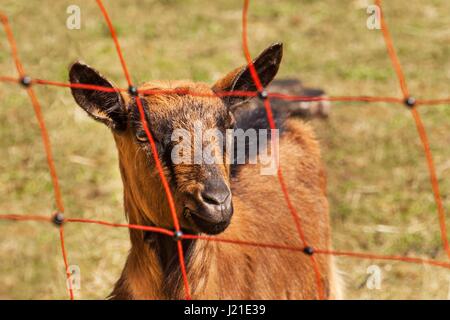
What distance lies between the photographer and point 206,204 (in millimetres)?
3881

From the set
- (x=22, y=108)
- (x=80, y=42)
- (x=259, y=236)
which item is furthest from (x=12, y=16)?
(x=259, y=236)

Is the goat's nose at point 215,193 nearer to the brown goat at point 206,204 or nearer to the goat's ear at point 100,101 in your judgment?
the brown goat at point 206,204

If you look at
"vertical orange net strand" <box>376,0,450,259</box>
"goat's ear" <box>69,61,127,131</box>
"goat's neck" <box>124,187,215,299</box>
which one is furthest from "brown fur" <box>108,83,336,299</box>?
"vertical orange net strand" <box>376,0,450,259</box>

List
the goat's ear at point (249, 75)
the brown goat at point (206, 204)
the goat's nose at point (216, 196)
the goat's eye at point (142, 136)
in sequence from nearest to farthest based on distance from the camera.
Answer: the goat's nose at point (216, 196) < the brown goat at point (206, 204) < the goat's eye at point (142, 136) < the goat's ear at point (249, 75)

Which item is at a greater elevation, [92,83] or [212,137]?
[92,83]

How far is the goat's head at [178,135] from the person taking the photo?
3.94m

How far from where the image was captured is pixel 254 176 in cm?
532

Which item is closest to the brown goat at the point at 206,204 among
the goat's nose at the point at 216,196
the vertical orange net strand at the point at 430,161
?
the goat's nose at the point at 216,196

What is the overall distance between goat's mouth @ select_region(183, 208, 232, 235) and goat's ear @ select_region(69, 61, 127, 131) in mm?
648

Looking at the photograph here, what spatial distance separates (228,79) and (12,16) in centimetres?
617

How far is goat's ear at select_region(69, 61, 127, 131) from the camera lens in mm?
4086

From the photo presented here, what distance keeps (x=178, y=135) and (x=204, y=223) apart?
488 millimetres

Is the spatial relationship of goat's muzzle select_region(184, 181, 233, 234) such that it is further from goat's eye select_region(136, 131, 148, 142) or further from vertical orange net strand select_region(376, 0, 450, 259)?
vertical orange net strand select_region(376, 0, 450, 259)

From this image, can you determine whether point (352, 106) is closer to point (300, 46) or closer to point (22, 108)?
point (300, 46)
